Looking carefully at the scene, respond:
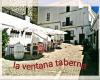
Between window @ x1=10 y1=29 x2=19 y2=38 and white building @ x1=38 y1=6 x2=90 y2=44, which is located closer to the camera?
window @ x1=10 y1=29 x2=19 y2=38

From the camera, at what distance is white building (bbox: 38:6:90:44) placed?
1305 inches

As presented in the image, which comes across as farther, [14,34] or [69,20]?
[69,20]

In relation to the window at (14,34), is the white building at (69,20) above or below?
above

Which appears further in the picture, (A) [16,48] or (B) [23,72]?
(A) [16,48]

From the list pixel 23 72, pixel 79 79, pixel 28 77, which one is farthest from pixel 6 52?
pixel 79 79

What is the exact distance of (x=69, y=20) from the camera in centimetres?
3566

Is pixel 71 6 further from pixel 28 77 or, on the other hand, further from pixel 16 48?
pixel 28 77

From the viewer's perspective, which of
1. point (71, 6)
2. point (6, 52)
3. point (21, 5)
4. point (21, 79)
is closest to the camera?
point (21, 79)

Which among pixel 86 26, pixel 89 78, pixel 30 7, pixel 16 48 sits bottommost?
pixel 89 78

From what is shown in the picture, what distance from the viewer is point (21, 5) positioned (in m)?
23.9

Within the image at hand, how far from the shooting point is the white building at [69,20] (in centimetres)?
3316

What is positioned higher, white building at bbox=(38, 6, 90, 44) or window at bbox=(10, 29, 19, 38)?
white building at bbox=(38, 6, 90, 44)

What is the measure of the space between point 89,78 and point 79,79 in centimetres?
45

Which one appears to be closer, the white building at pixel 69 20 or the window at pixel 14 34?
the window at pixel 14 34
